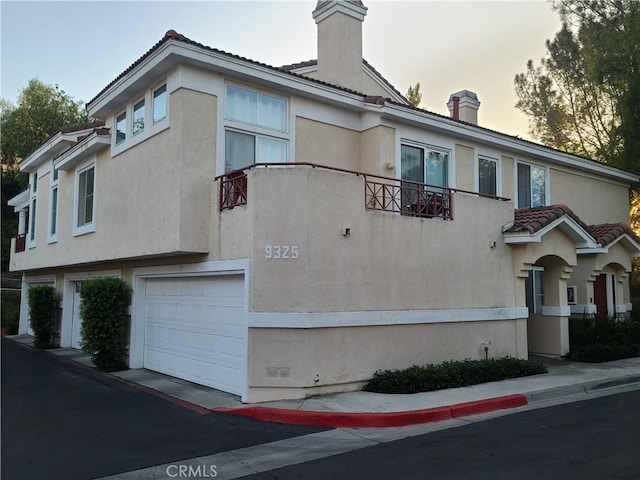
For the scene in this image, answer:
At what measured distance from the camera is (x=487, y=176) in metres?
15.4

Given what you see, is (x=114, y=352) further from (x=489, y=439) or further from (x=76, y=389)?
(x=489, y=439)

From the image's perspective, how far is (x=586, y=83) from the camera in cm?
2552

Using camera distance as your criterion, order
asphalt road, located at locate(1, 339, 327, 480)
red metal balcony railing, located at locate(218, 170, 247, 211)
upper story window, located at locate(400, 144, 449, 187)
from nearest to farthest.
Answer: asphalt road, located at locate(1, 339, 327, 480), red metal balcony railing, located at locate(218, 170, 247, 211), upper story window, located at locate(400, 144, 449, 187)

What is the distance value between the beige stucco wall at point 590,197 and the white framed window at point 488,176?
279 centimetres

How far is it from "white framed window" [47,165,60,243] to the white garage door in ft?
20.8

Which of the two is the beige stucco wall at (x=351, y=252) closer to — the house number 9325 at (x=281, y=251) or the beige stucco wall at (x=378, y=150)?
the house number 9325 at (x=281, y=251)

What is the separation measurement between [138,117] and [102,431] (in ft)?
23.5

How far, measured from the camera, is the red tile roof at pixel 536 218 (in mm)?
12387

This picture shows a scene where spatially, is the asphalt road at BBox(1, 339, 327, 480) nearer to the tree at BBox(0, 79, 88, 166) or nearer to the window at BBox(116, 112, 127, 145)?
the window at BBox(116, 112, 127, 145)

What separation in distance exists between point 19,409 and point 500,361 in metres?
9.15

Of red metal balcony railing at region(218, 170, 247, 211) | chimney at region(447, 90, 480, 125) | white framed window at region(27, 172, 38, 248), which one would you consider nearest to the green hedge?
chimney at region(447, 90, 480, 125)

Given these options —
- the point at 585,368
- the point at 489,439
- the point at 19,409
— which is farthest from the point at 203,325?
the point at 585,368

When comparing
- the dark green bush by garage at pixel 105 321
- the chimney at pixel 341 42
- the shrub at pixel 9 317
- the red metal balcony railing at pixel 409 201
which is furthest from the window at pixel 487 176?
the shrub at pixel 9 317

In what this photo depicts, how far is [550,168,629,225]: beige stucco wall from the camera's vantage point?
17562 mm
